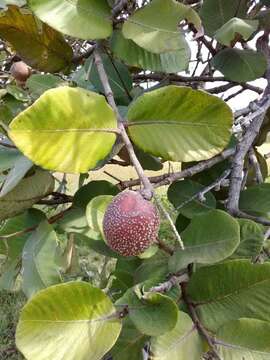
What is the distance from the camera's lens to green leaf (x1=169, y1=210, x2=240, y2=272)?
563 millimetres

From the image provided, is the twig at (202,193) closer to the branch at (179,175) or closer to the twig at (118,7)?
the branch at (179,175)

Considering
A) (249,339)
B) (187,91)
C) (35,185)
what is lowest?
(249,339)

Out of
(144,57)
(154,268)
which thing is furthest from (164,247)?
(144,57)

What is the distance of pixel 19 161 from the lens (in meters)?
0.65

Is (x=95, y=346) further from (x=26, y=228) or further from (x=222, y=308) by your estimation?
(x=26, y=228)

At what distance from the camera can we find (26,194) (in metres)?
0.67

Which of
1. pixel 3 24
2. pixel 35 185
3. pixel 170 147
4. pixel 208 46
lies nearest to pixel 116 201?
pixel 170 147

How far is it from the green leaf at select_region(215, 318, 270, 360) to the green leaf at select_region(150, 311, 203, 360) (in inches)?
1.0

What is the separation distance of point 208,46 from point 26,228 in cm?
44

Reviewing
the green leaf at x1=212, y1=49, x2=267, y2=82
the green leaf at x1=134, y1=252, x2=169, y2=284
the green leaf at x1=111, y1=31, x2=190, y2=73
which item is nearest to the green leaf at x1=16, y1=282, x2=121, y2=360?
the green leaf at x1=134, y1=252, x2=169, y2=284

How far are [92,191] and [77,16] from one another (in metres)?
0.23

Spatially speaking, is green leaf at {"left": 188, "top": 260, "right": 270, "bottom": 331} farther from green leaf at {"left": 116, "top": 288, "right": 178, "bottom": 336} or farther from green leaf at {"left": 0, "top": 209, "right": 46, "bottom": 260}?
green leaf at {"left": 0, "top": 209, "right": 46, "bottom": 260}

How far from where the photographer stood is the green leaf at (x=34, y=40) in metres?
0.70

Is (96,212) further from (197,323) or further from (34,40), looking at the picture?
(34,40)
